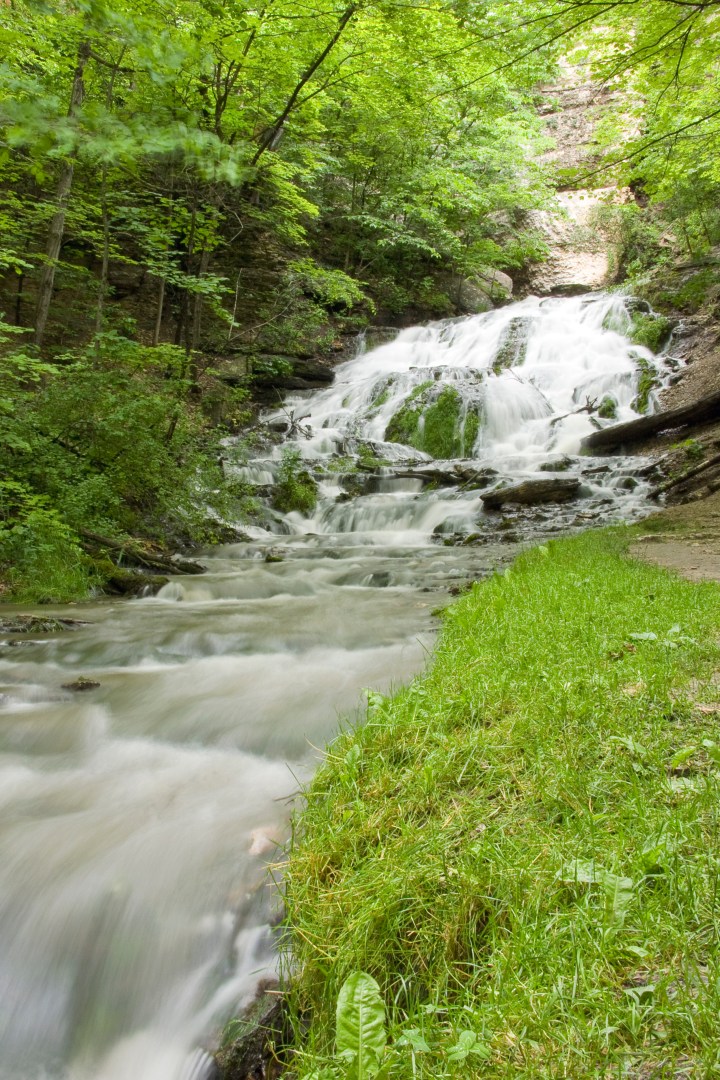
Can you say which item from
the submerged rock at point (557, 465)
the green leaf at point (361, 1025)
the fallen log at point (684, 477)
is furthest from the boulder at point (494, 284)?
the green leaf at point (361, 1025)

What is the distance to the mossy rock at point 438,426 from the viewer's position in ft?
52.7

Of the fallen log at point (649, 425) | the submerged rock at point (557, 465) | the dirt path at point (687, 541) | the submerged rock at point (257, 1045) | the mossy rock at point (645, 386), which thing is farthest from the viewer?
the mossy rock at point (645, 386)

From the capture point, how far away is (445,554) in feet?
32.0

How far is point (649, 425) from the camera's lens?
541 inches

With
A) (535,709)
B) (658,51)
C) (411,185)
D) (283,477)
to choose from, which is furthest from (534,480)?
(411,185)

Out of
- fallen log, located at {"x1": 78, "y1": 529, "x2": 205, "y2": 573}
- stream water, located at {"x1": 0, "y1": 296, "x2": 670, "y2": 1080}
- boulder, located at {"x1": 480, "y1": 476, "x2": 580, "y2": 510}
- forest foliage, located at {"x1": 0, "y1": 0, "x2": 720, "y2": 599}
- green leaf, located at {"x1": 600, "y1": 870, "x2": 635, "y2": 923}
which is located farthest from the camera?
boulder, located at {"x1": 480, "y1": 476, "x2": 580, "y2": 510}

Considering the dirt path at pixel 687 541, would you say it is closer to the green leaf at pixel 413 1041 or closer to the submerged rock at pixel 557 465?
the submerged rock at pixel 557 465

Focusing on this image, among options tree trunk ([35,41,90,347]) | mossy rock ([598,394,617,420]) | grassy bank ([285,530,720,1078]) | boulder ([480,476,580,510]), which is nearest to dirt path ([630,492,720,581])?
boulder ([480,476,580,510])

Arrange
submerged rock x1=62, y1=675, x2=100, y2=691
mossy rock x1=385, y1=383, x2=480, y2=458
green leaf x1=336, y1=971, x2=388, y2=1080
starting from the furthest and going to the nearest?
1. mossy rock x1=385, y1=383, x2=480, y2=458
2. submerged rock x1=62, y1=675, x2=100, y2=691
3. green leaf x1=336, y1=971, x2=388, y2=1080

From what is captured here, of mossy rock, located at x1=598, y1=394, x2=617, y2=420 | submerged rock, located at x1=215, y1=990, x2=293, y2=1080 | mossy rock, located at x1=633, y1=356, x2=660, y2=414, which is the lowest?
submerged rock, located at x1=215, y1=990, x2=293, y2=1080

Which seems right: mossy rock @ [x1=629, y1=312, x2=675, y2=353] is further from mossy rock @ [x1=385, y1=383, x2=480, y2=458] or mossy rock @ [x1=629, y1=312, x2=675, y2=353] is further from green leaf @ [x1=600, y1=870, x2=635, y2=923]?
green leaf @ [x1=600, y1=870, x2=635, y2=923]

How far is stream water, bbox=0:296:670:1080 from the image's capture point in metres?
2.24

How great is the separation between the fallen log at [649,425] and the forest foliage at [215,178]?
4.30 meters

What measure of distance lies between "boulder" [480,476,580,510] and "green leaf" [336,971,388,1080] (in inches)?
421
